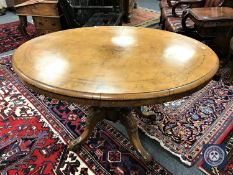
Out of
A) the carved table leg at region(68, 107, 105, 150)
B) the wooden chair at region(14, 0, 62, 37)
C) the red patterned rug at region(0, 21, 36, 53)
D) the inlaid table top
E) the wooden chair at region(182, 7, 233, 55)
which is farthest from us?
the red patterned rug at region(0, 21, 36, 53)

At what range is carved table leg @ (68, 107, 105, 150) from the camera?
4.82 feet

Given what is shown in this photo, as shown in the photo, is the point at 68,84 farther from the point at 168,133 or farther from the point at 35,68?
the point at 168,133

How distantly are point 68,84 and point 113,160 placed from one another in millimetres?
727

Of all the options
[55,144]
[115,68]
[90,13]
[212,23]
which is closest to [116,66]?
[115,68]

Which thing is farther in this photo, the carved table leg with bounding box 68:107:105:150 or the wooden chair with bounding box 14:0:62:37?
the wooden chair with bounding box 14:0:62:37

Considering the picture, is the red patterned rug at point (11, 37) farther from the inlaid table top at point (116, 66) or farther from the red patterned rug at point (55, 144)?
the inlaid table top at point (116, 66)

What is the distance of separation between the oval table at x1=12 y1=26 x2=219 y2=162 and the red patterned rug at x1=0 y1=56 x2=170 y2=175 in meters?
0.10

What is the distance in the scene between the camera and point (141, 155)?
1404mm

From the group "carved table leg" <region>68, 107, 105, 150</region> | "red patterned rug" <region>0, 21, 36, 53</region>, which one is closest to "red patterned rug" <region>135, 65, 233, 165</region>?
"carved table leg" <region>68, 107, 105, 150</region>

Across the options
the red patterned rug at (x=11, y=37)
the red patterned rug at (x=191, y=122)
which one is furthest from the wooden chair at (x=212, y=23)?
the red patterned rug at (x=11, y=37)

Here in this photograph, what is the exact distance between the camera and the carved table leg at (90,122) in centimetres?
147

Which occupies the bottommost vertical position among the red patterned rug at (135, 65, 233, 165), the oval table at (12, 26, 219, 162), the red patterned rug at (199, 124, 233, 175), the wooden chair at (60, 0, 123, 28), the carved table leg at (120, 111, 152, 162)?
the red patterned rug at (199, 124, 233, 175)

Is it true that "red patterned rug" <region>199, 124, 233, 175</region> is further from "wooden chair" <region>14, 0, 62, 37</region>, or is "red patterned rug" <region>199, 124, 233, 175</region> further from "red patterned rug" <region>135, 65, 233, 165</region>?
"wooden chair" <region>14, 0, 62, 37</region>

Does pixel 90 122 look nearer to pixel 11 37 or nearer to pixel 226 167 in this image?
pixel 226 167
